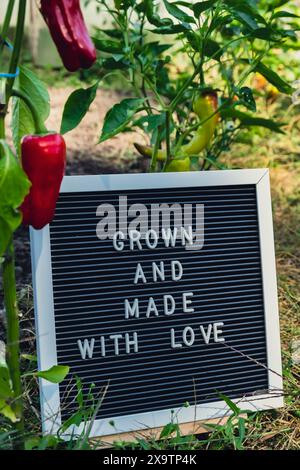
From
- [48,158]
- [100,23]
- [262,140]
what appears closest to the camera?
[48,158]

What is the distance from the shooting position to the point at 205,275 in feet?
4.22

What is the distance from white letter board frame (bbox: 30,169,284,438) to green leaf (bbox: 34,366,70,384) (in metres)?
0.08

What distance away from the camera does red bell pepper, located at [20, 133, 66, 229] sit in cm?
98

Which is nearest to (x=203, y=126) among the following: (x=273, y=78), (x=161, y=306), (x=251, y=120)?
(x=251, y=120)

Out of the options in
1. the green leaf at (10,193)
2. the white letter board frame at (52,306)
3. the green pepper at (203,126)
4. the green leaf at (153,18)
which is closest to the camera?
the green leaf at (10,193)

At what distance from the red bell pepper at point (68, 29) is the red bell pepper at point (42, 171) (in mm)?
121

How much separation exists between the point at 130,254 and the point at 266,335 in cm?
30

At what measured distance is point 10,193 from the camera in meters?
0.88

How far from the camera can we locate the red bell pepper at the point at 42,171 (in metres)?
0.98

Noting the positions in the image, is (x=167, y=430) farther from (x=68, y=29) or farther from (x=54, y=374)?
(x=68, y=29)

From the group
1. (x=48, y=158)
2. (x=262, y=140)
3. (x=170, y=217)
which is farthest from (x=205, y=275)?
(x=262, y=140)

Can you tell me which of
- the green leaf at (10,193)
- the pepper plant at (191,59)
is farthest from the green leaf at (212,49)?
the green leaf at (10,193)

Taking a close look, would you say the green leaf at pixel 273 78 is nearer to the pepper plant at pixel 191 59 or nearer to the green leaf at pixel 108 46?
the pepper plant at pixel 191 59

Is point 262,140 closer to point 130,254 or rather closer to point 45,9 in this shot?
point 130,254
